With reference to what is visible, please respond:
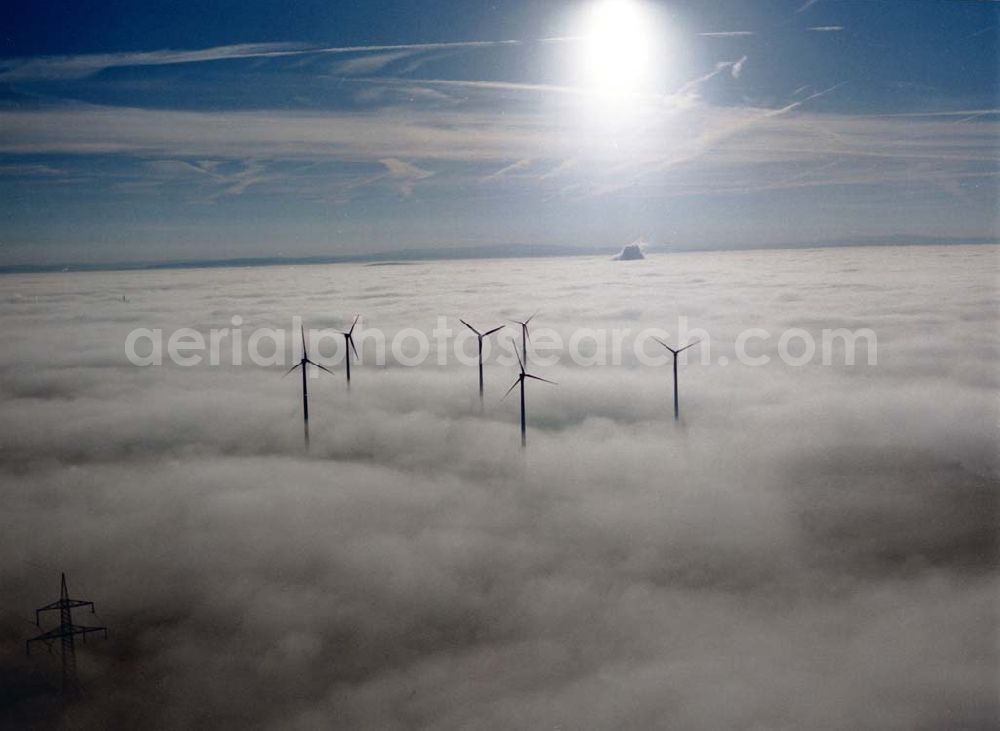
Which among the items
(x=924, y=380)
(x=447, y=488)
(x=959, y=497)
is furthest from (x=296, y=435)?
(x=924, y=380)

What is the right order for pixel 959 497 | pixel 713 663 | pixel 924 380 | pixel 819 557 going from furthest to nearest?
pixel 924 380, pixel 959 497, pixel 819 557, pixel 713 663

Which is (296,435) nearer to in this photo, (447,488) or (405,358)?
(447,488)

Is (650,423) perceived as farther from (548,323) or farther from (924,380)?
(548,323)

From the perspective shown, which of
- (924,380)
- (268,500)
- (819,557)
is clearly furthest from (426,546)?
(924,380)

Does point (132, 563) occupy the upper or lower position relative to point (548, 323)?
lower

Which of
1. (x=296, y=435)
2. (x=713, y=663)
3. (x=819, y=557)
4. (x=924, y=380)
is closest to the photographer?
(x=713, y=663)

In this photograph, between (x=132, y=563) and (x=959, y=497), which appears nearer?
(x=132, y=563)
